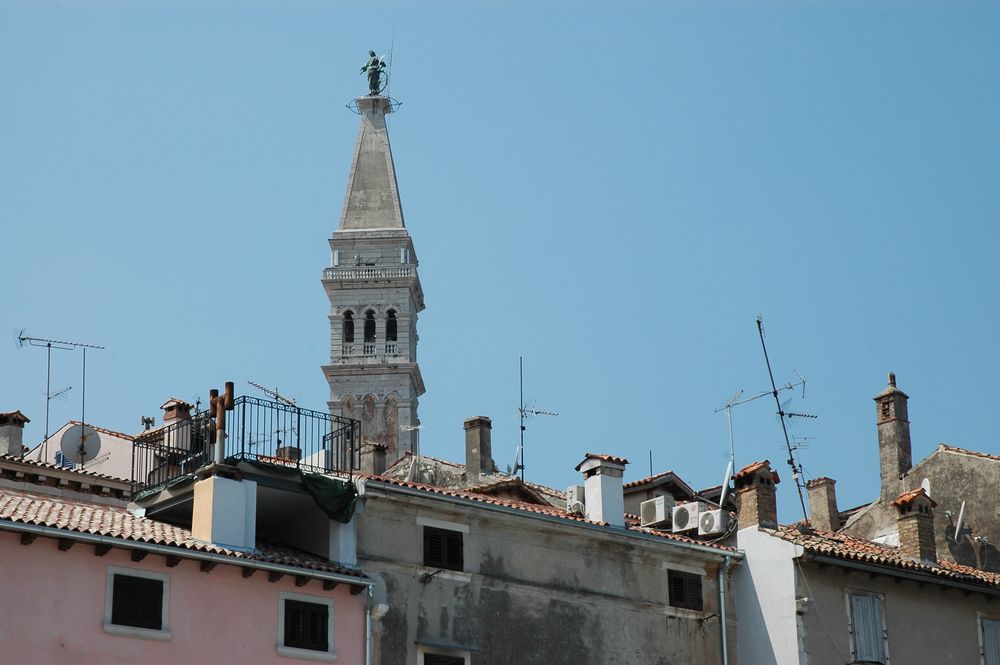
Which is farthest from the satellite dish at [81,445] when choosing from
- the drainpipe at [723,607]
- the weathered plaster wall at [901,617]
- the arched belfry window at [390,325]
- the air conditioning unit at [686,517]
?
the arched belfry window at [390,325]

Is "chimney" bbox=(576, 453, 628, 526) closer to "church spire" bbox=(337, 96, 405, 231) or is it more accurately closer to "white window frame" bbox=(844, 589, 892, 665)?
"white window frame" bbox=(844, 589, 892, 665)

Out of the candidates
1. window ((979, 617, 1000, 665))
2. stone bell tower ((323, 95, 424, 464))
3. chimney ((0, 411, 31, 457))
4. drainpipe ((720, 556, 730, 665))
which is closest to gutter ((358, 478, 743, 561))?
drainpipe ((720, 556, 730, 665))

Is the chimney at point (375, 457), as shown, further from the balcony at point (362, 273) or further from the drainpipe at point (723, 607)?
the balcony at point (362, 273)

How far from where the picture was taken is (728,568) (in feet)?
107

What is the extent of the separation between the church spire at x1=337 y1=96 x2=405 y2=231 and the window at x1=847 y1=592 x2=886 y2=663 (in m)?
87.9

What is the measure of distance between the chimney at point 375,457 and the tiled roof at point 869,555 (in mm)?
10524

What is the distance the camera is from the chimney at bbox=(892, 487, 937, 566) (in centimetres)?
3462

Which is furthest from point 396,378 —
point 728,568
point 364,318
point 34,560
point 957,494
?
point 34,560

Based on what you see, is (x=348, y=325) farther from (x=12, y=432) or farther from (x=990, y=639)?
(x=990, y=639)

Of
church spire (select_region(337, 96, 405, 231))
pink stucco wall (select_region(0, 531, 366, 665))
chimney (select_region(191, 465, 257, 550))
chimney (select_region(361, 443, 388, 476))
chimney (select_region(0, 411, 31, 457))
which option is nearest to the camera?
pink stucco wall (select_region(0, 531, 366, 665))

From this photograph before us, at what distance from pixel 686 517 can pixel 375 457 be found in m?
10.1

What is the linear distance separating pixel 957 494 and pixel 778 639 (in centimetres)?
1173

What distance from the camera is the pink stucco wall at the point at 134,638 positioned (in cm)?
2395

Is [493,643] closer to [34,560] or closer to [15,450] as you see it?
[34,560]
